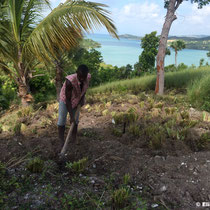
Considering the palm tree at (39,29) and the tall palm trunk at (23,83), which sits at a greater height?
the palm tree at (39,29)

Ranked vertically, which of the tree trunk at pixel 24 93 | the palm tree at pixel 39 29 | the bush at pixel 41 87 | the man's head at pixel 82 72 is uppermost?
the palm tree at pixel 39 29

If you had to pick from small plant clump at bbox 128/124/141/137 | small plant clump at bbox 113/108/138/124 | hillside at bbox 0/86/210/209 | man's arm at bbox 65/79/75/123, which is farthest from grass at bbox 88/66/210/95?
man's arm at bbox 65/79/75/123

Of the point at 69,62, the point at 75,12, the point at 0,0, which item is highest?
the point at 0,0

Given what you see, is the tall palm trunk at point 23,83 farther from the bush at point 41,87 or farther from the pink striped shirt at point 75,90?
the bush at point 41,87

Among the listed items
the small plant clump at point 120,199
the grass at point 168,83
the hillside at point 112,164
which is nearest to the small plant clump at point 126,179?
the hillside at point 112,164

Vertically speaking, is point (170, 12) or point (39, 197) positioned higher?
point (170, 12)

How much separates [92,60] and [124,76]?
18.1 ft

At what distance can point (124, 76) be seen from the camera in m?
19.8

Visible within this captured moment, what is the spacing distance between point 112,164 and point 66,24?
3.25 m

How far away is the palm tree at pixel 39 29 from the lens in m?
4.59

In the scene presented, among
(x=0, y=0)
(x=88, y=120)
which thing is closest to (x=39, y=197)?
(x=88, y=120)

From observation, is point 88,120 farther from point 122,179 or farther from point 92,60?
point 92,60

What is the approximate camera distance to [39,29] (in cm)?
488

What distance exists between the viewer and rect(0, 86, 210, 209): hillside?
2.54m
